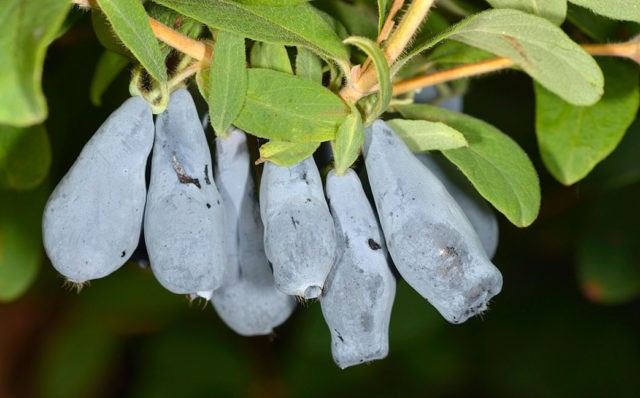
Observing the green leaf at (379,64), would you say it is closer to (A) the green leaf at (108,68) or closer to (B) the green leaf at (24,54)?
(B) the green leaf at (24,54)

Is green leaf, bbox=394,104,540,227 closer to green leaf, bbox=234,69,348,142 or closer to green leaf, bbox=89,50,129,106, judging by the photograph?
green leaf, bbox=234,69,348,142

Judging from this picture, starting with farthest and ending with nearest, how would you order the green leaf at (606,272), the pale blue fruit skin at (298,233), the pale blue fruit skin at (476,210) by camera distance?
the green leaf at (606,272) → the pale blue fruit skin at (476,210) → the pale blue fruit skin at (298,233)

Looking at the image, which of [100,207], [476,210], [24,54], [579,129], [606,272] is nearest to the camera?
[24,54]

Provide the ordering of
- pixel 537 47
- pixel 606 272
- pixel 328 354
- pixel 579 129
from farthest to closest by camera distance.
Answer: pixel 328 354 → pixel 606 272 → pixel 579 129 → pixel 537 47

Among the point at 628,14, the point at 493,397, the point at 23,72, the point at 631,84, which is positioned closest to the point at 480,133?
the point at 628,14

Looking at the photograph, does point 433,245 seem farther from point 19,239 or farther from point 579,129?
point 19,239

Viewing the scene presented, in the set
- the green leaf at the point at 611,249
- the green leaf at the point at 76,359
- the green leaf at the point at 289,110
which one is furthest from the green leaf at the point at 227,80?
the green leaf at the point at 76,359

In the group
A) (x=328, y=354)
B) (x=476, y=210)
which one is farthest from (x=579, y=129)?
(x=328, y=354)
